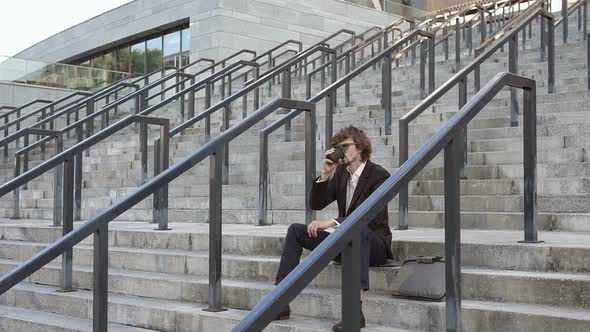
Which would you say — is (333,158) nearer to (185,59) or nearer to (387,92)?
(387,92)

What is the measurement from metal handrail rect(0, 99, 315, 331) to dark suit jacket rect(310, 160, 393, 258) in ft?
2.08

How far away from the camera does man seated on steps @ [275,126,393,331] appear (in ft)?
13.6

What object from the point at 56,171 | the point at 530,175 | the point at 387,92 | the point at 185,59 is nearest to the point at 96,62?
the point at 185,59

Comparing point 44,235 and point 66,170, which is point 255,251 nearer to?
point 66,170

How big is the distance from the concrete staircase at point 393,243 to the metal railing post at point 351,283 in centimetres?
102

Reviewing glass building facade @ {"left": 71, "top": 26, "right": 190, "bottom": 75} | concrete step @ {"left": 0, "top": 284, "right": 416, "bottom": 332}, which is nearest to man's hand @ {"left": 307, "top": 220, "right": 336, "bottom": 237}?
concrete step @ {"left": 0, "top": 284, "right": 416, "bottom": 332}

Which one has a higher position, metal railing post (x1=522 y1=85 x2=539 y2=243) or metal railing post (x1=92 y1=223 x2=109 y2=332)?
metal railing post (x1=522 y1=85 x2=539 y2=243)

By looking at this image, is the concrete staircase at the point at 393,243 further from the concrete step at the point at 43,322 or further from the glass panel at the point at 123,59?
the glass panel at the point at 123,59

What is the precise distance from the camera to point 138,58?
2472 cm

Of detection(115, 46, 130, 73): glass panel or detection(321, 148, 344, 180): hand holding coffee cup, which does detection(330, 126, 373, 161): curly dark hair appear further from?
detection(115, 46, 130, 73): glass panel

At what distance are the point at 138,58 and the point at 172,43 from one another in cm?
224

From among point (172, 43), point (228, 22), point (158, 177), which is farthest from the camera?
point (172, 43)

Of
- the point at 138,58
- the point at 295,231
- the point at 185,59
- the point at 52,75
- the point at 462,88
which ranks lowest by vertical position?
the point at 295,231

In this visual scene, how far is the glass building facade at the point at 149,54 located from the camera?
74.0 feet
